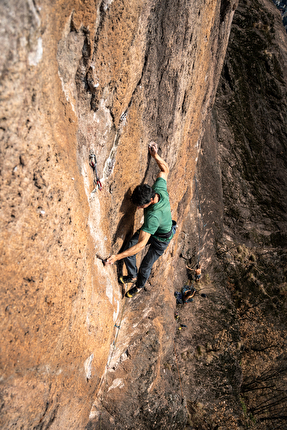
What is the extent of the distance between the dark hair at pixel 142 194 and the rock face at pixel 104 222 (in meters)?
0.18

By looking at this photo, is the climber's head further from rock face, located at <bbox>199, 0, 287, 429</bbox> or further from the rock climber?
rock face, located at <bbox>199, 0, 287, 429</bbox>

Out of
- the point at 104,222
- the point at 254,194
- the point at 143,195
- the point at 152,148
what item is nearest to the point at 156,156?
the point at 152,148

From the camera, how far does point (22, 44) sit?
1188mm

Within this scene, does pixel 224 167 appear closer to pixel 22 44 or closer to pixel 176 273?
pixel 176 273

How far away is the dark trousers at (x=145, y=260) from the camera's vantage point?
329 cm

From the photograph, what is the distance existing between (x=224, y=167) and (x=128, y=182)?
20.6ft

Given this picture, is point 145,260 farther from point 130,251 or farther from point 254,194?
point 254,194

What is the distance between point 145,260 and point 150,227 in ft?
2.62

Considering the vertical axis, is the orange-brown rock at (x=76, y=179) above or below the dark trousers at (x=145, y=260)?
above

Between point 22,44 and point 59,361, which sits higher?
point 22,44

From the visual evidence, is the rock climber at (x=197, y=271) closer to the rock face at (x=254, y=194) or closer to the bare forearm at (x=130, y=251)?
the rock face at (x=254, y=194)

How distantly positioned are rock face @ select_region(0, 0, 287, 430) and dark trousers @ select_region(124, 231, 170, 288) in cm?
27

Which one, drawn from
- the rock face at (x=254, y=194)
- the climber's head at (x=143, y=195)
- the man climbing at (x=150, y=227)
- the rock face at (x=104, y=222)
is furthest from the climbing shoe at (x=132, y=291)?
the rock face at (x=254, y=194)

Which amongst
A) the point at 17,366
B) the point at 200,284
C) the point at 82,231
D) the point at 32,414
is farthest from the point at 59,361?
the point at 200,284
